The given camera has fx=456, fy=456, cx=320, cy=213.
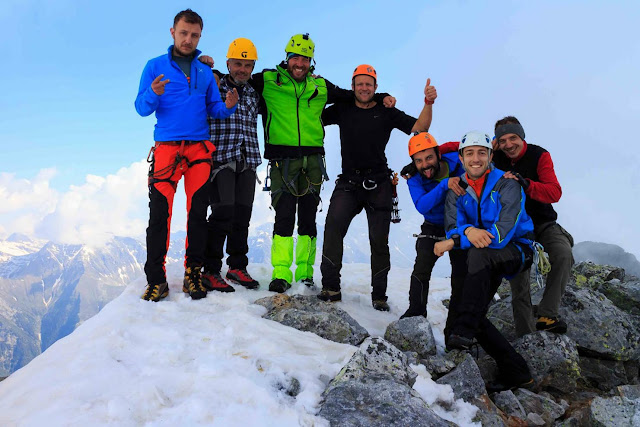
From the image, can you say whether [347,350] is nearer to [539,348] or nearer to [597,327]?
[539,348]

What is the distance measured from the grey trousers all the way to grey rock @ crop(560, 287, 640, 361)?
37.1 inches

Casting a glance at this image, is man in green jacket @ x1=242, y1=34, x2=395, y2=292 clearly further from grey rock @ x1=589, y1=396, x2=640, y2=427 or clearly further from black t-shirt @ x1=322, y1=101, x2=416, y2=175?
grey rock @ x1=589, y1=396, x2=640, y2=427

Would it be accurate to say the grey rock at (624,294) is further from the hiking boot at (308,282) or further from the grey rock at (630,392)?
the hiking boot at (308,282)

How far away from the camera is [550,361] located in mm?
6594

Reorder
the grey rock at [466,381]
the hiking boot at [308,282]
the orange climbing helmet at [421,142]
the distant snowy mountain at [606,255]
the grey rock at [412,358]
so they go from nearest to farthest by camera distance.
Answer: the grey rock at [466,381], the grey rock at [412,358], the orange climbing helmet at [421,142], the hiking boot at [308,282], the distant snowy mountain at [606,255]

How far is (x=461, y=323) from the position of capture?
584 cm

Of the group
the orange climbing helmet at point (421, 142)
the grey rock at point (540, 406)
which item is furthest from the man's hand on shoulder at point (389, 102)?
the grey rock at point (540, 406)

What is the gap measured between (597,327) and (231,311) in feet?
20.2

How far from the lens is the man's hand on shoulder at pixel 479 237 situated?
237 inches

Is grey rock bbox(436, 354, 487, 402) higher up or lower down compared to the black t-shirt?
lower down

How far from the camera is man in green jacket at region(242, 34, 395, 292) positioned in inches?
343

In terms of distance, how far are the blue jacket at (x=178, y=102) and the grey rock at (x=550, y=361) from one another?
19.8ft

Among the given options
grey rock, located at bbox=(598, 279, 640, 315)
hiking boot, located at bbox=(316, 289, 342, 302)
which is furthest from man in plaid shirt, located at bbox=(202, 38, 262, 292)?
grey rock, located at bbox=(598, 279, 640, 315)

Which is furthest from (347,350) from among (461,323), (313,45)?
(313,45)
